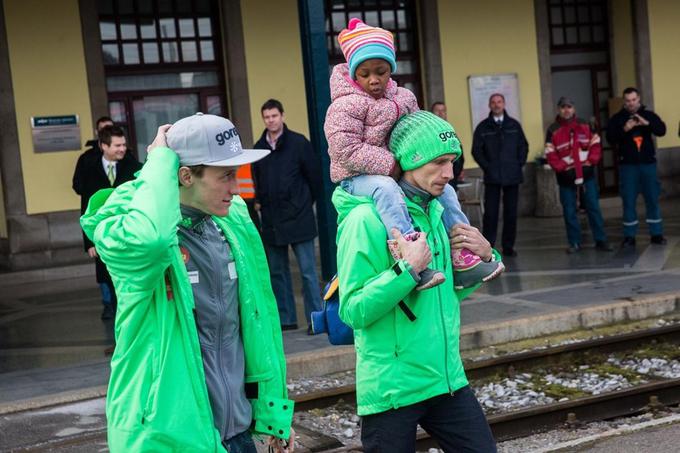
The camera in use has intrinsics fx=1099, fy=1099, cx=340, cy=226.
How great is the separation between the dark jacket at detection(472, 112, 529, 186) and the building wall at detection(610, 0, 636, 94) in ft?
21.5

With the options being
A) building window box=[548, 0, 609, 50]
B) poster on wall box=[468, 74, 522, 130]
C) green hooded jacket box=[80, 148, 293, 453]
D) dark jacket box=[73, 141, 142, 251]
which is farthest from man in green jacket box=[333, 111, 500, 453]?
building window box=[548, 0, 609, 50]

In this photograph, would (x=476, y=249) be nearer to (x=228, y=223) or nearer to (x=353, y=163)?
(x=353, y=163)

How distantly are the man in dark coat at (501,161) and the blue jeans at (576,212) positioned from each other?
0.64 m

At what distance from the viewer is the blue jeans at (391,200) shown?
12.7 feet

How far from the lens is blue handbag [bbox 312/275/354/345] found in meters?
4.03

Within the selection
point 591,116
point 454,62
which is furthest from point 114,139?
point 591,116

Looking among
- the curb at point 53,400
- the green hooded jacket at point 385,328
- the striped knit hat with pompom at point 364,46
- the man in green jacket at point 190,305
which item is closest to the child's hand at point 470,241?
the green hooded jacket at point 385,328

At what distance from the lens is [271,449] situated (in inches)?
143

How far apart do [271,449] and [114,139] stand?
6480 mm

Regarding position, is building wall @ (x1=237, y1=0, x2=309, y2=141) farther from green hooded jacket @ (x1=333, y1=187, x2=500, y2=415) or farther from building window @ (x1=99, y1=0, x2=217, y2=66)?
green hooded jacket @ (x1=333, y1=187, x2=500, y2=415)

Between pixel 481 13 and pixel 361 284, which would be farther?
pixel 481 13

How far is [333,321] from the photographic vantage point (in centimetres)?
405

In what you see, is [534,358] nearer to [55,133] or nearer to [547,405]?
[547,405]

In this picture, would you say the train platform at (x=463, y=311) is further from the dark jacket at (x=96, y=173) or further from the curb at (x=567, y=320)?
the dark jacket at (x=96, y=173)
